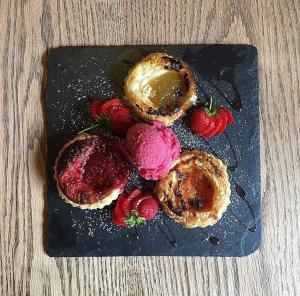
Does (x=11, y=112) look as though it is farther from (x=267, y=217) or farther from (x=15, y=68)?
(x=267, y=217)

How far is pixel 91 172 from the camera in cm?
167

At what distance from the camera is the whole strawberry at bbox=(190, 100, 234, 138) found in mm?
1685

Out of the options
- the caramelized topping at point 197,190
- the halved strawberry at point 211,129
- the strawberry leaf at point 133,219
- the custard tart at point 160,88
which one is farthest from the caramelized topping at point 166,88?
the strawberry leaf at point 133,219

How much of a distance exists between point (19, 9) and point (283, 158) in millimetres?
998

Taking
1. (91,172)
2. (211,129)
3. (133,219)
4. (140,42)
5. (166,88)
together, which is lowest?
(133,219)

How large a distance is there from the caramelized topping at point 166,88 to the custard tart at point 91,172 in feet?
0.66

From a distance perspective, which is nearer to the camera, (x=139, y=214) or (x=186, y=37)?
(x=139, y=214)

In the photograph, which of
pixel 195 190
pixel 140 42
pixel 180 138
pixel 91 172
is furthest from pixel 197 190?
pixel 140 42

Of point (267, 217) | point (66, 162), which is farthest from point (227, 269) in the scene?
point (66, 162)

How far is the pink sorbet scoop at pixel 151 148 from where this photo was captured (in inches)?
61.4

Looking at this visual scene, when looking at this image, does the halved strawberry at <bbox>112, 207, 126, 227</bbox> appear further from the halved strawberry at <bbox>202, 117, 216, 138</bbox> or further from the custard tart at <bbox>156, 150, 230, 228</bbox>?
the halved strawberry at <bbox>202, 117, 216, 138</bbox>

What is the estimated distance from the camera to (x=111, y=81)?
5.77ft

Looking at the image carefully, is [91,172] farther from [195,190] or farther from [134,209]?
[195,190]

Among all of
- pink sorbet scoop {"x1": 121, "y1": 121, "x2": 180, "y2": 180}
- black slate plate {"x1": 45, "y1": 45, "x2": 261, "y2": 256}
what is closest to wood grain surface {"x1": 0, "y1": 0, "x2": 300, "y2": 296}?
black slate plate {"x1": 45, "y1": 45, "x2": 261, "y2": 256}
